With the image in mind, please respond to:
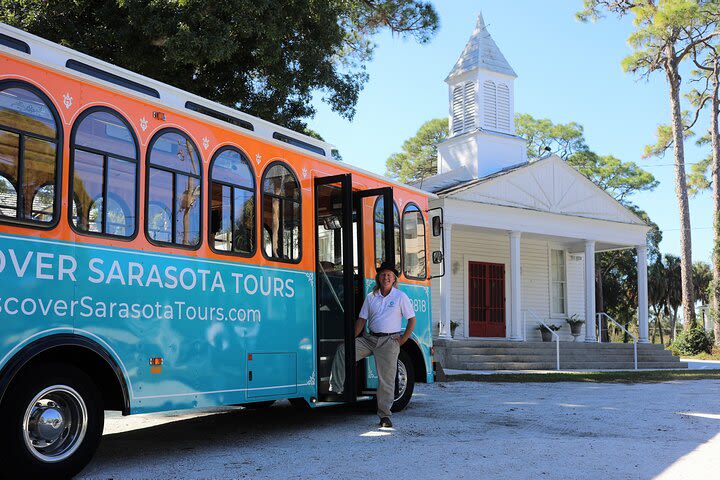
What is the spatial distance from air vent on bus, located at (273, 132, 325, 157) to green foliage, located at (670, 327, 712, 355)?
24.1 m

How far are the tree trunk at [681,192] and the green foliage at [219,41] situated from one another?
60.8ft

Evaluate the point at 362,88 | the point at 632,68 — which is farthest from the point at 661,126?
the point at 362,88

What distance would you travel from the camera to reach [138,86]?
21.7 feet

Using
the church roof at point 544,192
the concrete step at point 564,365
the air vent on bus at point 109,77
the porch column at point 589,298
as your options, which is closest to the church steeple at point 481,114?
the church roof at point 544,192

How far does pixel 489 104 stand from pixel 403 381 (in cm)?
1628

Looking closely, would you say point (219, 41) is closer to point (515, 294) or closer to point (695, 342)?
point (515, 294)

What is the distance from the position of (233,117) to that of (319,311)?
93.4 inches

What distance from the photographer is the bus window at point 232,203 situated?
7.06 meters

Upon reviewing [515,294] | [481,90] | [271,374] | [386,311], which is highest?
[481,90]

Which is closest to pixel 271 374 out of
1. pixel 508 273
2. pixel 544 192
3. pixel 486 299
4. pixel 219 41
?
pixel 219 41

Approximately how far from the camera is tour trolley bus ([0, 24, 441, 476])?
5332 mm

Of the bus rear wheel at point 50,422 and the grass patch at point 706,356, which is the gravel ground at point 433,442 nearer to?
the bus rear wheel at point 50,422

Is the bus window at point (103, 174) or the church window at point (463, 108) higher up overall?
the church window at point (463, 108)

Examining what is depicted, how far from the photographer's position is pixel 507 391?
13.1m
